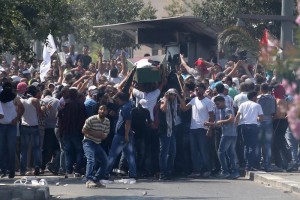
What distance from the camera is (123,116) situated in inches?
730

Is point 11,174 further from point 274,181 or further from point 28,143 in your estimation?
point 274,181

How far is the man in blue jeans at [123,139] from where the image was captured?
1853cm

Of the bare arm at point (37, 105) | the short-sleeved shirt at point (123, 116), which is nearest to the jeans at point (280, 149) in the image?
the short-sleeved shirt at point (123, 116)

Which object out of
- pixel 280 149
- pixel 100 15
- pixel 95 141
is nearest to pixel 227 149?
pixel 280 149

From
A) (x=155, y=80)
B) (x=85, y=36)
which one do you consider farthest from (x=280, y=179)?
(x=85, y=36)

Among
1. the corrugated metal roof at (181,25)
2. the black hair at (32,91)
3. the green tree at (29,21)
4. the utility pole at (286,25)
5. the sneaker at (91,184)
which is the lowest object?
the sneaker at (91,184)

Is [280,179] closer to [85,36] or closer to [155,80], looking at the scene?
[155,80]

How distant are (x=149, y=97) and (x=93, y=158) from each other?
250cm

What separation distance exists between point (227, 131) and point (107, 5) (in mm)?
22455

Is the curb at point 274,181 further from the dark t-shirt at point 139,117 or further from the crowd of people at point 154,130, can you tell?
the dark t-shirt at point 139,117

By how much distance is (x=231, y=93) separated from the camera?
71.1ft

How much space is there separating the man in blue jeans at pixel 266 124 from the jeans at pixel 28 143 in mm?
4428

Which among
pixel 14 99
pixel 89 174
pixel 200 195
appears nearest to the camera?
pixel 200 195

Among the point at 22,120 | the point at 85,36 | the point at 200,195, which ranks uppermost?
the point at 85,36
